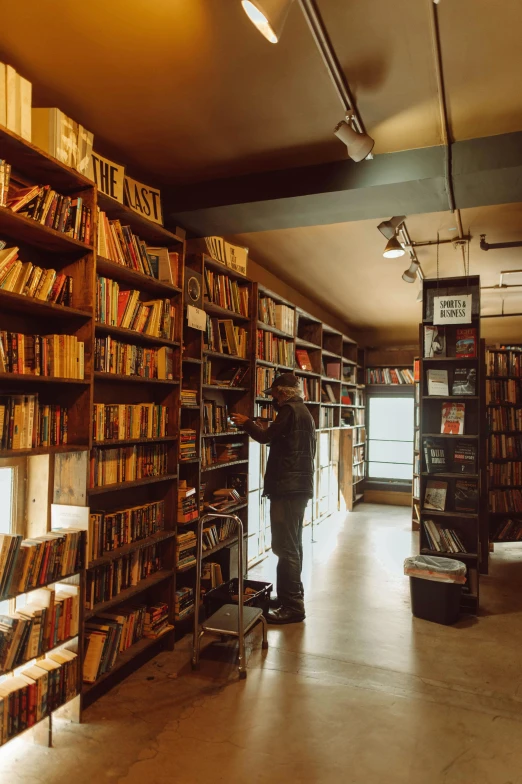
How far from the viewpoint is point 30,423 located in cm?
224

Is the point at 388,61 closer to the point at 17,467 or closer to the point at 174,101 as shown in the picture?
the point at 174,101

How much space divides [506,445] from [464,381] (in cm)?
→ 235

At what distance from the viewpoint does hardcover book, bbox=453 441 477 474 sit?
4027 millimetres

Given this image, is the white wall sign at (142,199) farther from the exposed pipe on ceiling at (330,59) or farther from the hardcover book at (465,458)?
the hardcover book at (465,458)

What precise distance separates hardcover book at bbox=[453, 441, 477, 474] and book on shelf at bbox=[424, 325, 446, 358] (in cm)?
74

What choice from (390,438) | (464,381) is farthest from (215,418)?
(390,438)

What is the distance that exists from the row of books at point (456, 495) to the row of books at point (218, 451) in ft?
5.23

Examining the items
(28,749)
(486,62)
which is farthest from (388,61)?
(28,749)

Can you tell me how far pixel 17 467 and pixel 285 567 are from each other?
203 centimetres

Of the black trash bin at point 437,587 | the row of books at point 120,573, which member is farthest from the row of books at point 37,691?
the black trash bin at point 437,587

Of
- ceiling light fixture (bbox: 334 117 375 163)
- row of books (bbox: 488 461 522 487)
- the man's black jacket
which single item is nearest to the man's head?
the man's black jacket

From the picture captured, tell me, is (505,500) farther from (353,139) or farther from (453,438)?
(353,139)

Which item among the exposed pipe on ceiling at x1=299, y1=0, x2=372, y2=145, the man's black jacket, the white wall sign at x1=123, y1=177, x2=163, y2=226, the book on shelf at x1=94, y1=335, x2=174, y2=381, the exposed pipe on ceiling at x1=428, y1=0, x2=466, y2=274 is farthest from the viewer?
the man's black jacket

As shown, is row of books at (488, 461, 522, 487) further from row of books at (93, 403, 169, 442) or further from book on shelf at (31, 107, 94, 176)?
book on shelf at (31, 107, 94, 176)
